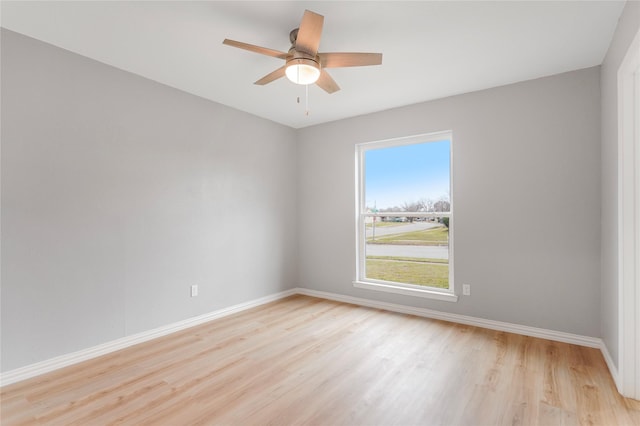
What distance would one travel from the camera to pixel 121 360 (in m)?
2.58

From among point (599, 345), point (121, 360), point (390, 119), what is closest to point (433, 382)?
point (599, 345)

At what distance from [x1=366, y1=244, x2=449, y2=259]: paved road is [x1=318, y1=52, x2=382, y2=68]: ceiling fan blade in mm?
2445

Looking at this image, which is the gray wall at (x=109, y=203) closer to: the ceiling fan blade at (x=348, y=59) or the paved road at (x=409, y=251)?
the paved road at (x=409, y=251)

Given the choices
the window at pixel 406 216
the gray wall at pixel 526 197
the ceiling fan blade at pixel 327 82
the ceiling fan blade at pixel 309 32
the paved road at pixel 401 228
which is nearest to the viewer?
the ceiling fan blade at pixel 309 32

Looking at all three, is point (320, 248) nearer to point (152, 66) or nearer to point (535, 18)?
point (152, 66)

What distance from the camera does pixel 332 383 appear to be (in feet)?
7.29

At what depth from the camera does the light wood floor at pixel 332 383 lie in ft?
6.11

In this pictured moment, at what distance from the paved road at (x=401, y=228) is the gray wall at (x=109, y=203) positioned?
173 cm

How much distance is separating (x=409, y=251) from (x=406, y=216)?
46cm

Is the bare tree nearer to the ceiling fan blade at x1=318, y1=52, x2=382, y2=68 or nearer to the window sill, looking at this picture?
the window sill

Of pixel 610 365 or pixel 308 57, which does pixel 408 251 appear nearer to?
pixel 610 365

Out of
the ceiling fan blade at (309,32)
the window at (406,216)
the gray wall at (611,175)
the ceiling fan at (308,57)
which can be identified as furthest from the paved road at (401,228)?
the ceiling fan blade at (309,32)

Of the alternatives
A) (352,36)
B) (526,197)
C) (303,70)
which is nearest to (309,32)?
(303,70)

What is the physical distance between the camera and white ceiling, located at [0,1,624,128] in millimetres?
2051
